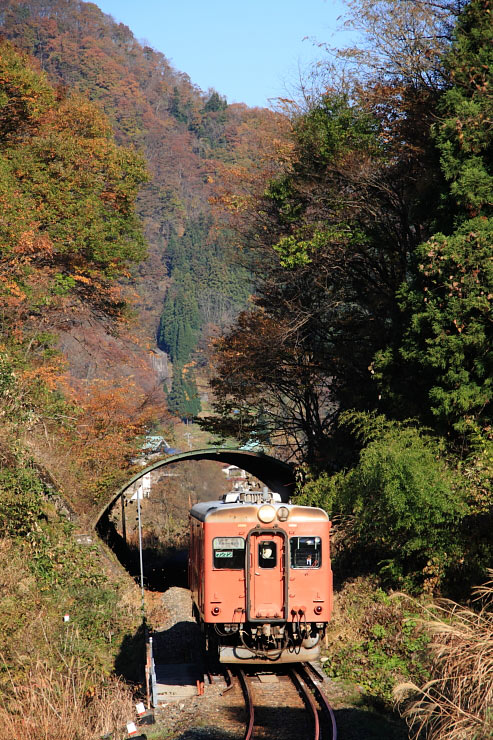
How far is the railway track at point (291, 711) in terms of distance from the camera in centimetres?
1097

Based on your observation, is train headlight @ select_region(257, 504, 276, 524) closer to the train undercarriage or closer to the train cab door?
the train cab door

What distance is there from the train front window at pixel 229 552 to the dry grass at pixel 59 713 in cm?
262

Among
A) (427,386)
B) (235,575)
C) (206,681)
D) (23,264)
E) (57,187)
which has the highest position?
(57,187)

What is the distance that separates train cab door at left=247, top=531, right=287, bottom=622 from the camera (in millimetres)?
13617

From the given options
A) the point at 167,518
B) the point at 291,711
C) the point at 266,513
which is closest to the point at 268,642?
the point at 291,711

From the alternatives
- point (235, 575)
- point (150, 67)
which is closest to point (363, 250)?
point (235, 575)

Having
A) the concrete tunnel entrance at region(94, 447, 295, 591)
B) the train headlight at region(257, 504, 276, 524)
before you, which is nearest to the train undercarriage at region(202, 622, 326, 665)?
the train headlight at region(257, 504, 276, 524)

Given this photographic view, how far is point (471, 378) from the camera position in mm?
19438

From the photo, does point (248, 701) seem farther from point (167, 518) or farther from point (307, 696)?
point (167, 518)

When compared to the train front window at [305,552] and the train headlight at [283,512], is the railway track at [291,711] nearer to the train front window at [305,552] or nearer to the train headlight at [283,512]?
the train front window at [305,552]

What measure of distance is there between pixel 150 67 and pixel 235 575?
537 ft

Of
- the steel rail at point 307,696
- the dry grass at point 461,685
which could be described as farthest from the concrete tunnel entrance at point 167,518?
the dry grass at point 461,685

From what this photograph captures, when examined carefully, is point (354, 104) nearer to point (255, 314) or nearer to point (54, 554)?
point (255, 314)

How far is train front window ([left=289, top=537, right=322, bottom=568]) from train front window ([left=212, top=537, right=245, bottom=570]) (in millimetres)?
850
